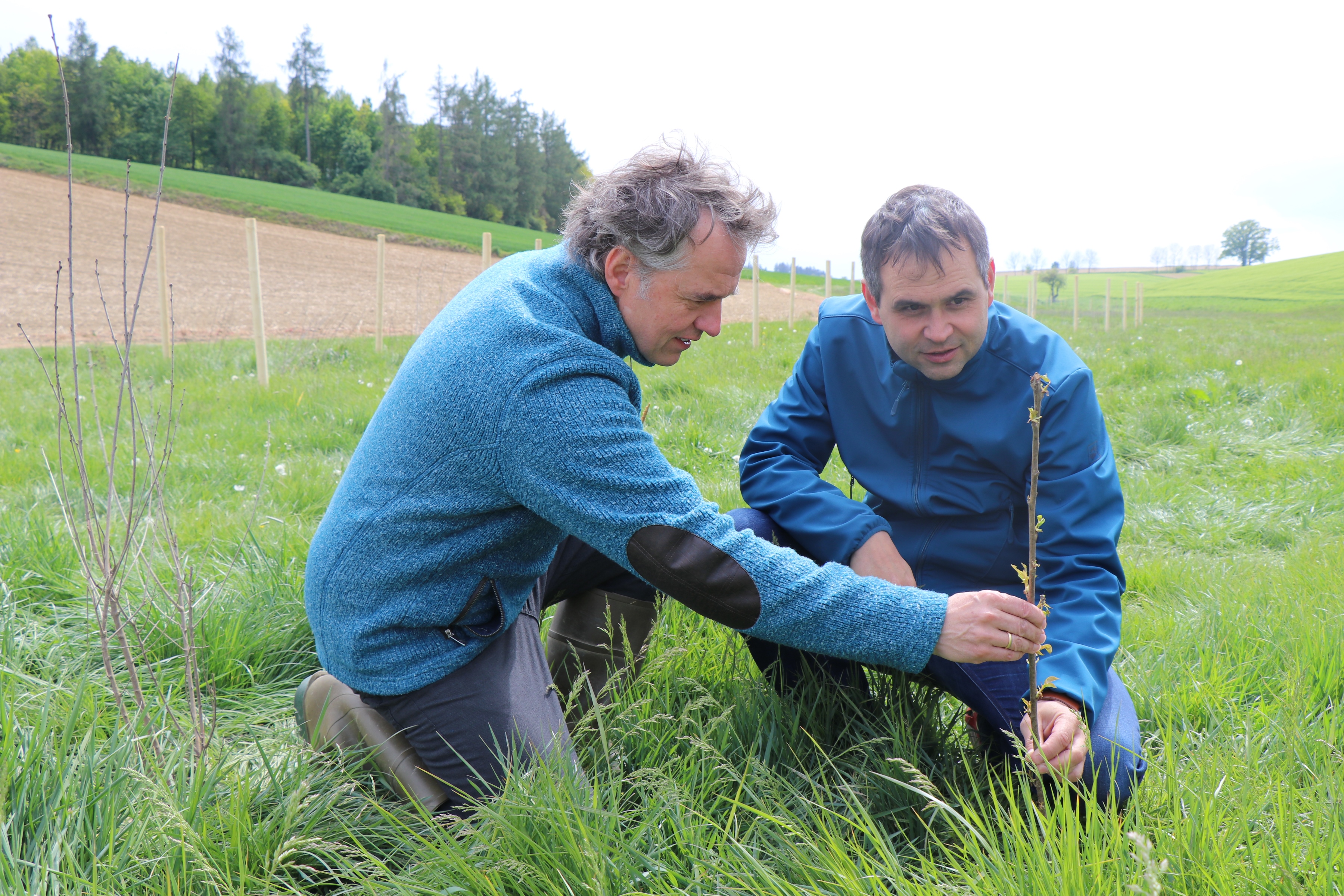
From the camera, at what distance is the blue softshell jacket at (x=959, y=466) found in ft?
6.93

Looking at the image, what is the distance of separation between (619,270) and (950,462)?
1.10m

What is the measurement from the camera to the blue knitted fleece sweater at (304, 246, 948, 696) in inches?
69.5

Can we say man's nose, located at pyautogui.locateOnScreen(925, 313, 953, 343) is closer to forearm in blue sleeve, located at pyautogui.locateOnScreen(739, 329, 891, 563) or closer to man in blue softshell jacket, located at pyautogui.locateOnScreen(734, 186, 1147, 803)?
man in blue softshell jacket, located at pyautogui.locateOnScreen(734, 186, 1147, 803)

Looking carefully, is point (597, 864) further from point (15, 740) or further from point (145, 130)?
point (145, 130)

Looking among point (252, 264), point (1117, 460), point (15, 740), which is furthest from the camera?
point (252, 264)

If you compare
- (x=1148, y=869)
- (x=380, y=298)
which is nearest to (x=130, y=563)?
(x=1148, y=869)

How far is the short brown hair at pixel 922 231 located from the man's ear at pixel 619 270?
76 centimetres

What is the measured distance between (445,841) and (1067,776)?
1127 mm

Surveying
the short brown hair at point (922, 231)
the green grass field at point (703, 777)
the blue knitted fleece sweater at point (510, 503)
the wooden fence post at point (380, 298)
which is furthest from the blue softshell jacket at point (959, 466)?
the wooden fence post at point (380, 298)

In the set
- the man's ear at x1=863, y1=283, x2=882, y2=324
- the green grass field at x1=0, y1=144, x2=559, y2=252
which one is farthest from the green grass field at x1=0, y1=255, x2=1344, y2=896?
the green grass field at x1=0, y1=144, x2=559, y2=252

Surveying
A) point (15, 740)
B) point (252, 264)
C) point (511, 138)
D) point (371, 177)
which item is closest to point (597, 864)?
point (15, 740)

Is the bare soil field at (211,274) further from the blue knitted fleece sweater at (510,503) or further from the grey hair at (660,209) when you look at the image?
the grey hair at (660,209)

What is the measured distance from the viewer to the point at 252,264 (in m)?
8.19

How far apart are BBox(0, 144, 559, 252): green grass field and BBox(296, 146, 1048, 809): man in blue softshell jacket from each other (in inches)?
1321
